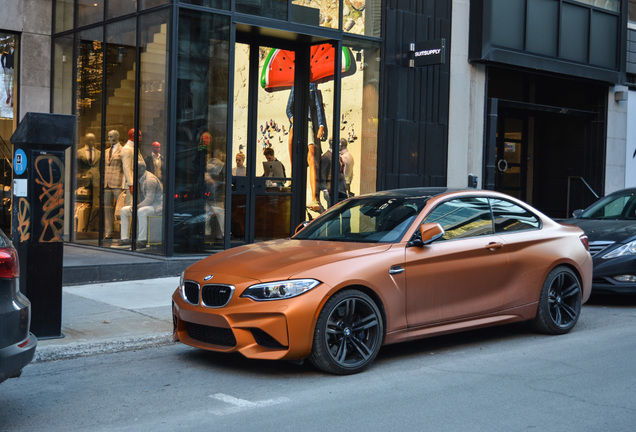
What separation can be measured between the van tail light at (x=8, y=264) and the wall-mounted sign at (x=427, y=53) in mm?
11577

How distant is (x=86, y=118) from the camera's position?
1452cm

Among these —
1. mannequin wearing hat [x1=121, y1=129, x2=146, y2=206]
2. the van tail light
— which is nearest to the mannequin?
mannequin wearing hat [x1=121, y1=129, x2=146, y2=206]

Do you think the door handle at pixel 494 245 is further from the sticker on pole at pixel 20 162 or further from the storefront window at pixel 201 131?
the storefront window at pixel 201 131

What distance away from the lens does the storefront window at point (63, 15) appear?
14.7 m

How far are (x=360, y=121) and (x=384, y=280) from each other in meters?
9.21

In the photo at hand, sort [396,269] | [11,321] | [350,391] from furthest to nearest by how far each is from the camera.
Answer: [396,269] < [350,391] < [11,321]

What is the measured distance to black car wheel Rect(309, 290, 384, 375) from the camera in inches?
240

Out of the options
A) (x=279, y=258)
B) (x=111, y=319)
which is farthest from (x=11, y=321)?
(x=111, y=319)

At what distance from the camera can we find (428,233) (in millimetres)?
6746

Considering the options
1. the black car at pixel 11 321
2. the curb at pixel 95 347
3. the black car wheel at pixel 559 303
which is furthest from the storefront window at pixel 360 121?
the black car at pixel 11 321

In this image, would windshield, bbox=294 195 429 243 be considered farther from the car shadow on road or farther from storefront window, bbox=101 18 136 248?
storefront window, bbox=101 18 136 248

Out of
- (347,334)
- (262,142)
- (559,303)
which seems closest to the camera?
(347,334)

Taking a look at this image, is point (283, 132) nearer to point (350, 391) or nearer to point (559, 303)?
point (559, 303)

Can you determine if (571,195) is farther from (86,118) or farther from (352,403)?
(352,403)
